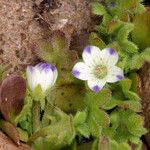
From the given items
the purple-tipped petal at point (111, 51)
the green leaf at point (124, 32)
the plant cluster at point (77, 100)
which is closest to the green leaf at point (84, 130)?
the plant cluster at point (77, 100)

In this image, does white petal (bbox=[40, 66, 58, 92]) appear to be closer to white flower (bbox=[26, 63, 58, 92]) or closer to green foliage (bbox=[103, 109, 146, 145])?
white flower (bbox=[26, 63, 58, 92])

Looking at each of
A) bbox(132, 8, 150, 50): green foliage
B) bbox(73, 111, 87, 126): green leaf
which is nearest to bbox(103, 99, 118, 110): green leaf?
bbox(73, 111, 87, 126): green leaf

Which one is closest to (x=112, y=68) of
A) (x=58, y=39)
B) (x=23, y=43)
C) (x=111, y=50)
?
(x=111, y=50)

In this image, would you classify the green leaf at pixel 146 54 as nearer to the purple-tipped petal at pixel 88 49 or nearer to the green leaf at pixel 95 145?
the purple-tipped petal at pixel 88 49

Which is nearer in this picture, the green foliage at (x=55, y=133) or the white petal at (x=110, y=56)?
the green foliage at (x=55, y=133)

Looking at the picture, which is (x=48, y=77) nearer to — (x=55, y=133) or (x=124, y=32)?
(x=55, y=133)

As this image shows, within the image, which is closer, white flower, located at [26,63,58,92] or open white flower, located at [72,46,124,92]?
white flower, located at [26,63,58,92]

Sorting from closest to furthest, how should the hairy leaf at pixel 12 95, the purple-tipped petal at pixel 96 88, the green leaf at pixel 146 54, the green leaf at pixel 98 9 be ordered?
the hairy leaf at pixel 12 95, the purple-tipped petal at pixel 96 88, the green leaf at pixel 146 54, the green leaf at pixel 98 9

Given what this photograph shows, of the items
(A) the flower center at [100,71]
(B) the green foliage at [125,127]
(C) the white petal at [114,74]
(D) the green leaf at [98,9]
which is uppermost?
(D) the green leaf at [98,9]
